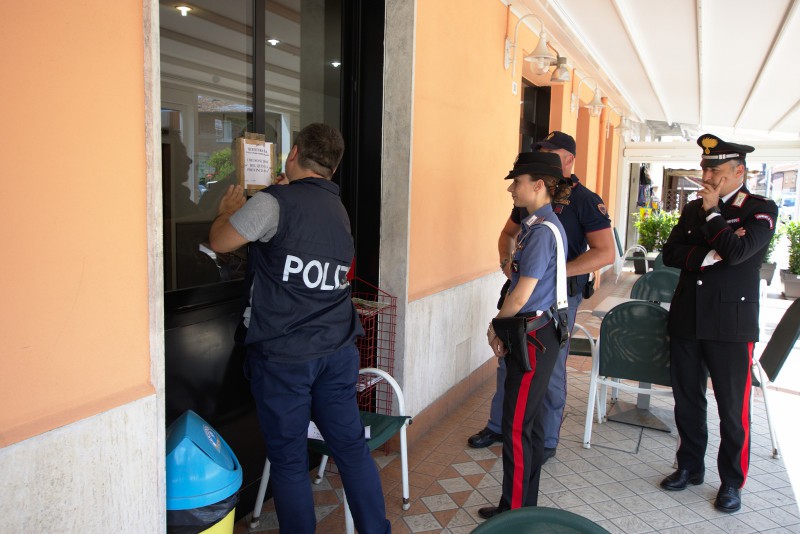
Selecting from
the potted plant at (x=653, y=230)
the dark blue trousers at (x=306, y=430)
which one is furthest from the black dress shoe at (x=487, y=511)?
the potted plant at (x=653, y=230)

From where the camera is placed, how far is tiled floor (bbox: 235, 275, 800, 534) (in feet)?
9.40

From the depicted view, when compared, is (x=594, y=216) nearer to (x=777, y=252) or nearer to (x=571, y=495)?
(x=571, y=495)

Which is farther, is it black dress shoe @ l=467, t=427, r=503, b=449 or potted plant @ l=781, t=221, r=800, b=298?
potted plant @ l=781, t=221, r=800, b=298

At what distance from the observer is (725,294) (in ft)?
9.71

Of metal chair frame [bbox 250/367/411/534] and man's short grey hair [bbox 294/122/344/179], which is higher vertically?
man's short grey hair [bbox 294/122/344/179]

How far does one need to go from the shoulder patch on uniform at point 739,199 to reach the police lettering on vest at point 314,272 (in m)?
2.04

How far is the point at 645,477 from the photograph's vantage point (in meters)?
3.38

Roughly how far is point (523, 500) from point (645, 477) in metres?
1.07

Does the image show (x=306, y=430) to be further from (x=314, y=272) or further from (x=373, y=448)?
(x=314, y=272)

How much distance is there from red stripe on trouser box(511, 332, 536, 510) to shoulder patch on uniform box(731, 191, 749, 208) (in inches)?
51.2

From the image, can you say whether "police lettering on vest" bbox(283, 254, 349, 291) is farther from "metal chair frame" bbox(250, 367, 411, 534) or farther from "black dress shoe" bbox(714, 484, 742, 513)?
"black dress shoe" bbox(714, 484, 742, 513)

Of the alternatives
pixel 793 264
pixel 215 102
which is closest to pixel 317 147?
pixel 215 102

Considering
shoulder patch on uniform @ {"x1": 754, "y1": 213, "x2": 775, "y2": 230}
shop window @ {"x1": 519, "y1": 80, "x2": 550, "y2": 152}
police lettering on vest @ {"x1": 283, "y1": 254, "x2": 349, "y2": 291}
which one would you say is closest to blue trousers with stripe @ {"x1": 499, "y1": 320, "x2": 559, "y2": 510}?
police lettering on vest @ {"x1": 283, "y1": 254, "x2": 349, "y2": 291}

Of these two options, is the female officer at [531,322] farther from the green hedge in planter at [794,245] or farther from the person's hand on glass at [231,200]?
the green hedge in planter at [794,245]
